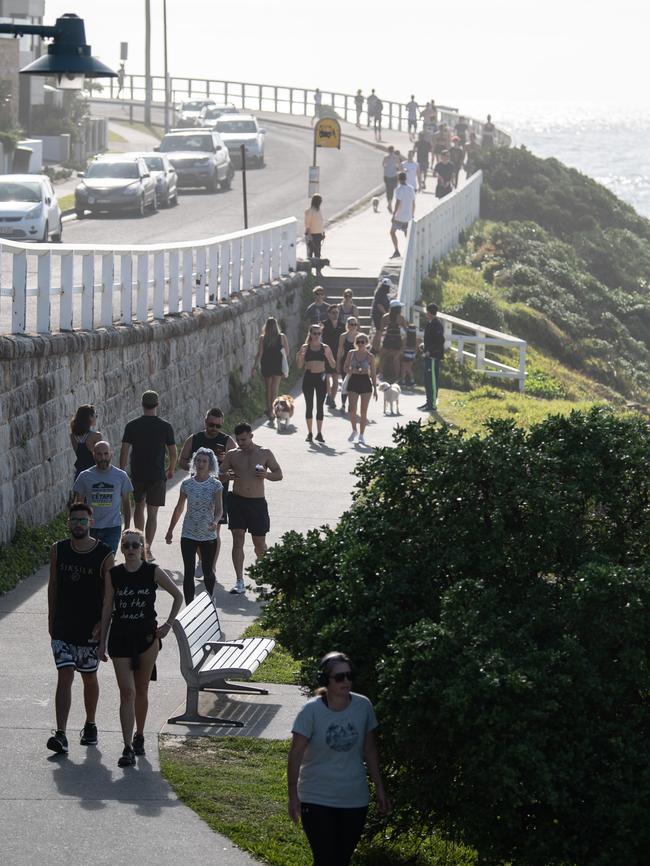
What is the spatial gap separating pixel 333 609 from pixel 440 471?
3.05 feet

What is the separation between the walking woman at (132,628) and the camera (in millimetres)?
10031

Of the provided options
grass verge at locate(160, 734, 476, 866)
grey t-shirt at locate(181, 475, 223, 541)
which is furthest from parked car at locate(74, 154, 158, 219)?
grass verge at locate(160, 734, 476, 866)

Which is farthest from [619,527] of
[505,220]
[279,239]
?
[505,220]

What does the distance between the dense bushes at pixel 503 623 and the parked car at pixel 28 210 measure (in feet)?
73.0

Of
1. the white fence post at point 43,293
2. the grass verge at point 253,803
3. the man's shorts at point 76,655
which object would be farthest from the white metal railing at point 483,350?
the man's shorts at point 76,655

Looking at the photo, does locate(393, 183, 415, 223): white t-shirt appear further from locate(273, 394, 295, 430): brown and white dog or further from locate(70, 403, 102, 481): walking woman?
locate(70, 403, 102, 481): walking woman

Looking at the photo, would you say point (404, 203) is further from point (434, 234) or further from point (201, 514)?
point (201, 514)

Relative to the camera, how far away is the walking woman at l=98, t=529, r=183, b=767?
1003cm

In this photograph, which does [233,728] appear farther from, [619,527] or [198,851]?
[619,527]

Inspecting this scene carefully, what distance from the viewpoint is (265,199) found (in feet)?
149

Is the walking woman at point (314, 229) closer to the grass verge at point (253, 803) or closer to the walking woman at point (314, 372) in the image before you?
the walking woman at point (314, 372)

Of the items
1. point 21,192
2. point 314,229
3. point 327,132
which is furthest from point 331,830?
point 327,132

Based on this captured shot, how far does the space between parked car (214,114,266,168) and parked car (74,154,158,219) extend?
1239 cm

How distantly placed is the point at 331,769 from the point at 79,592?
2.79m
